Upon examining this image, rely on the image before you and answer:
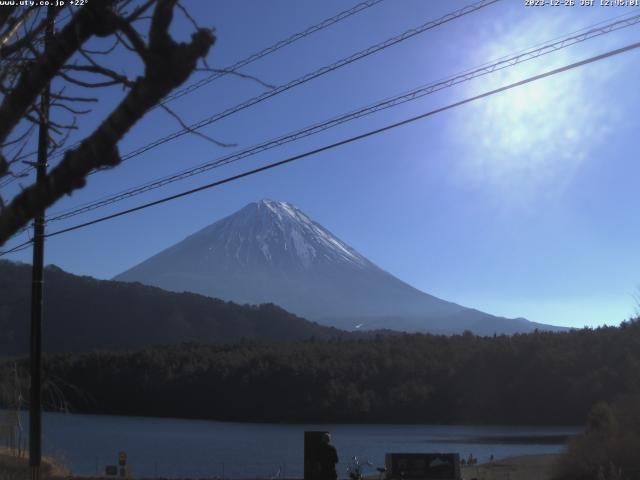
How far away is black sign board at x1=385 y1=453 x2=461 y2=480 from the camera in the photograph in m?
22.2

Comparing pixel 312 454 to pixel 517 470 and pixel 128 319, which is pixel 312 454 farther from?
pixel 128 319

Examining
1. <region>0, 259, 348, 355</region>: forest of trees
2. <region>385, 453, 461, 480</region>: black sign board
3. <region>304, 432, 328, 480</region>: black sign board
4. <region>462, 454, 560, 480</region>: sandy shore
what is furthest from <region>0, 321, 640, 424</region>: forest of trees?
<region>304, 432, 328, 480</region>: black sign board

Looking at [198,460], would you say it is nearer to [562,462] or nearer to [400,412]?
[562,462]

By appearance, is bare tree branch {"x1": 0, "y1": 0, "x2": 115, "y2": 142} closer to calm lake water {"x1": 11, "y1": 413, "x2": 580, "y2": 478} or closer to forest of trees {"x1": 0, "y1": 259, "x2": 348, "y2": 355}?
calm lake water {"x1": 11, "y1": 413, "x2": 580, "y2": 478}

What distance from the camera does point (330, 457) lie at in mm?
12484

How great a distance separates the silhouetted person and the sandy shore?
16.8m

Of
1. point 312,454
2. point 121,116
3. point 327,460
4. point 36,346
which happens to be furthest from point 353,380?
point 121,116

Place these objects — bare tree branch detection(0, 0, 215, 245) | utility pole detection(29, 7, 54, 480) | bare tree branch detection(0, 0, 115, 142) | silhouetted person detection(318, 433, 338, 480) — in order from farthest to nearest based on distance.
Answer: utility pole detection(29, 7, 54, 480)
silhouetted person detection(318, 433, 338, 480)
bare tree branch detection(0, 0, 115, 142)
bare tree branch detection(0, 0, 215, 245)

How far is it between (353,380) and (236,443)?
36.3 meters

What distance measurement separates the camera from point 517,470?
127 feet

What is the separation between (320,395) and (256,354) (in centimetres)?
994

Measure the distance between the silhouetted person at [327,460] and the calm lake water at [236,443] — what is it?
17.9 meters

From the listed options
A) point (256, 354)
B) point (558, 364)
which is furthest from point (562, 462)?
point (256, 354)

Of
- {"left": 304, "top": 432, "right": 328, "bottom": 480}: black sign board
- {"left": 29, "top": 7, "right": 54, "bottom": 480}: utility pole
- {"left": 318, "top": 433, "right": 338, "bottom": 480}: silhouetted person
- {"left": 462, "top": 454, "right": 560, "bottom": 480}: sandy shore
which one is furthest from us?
{"left": 462, "top": 454, "right": 560, "bottom": 480}: sandy shore
